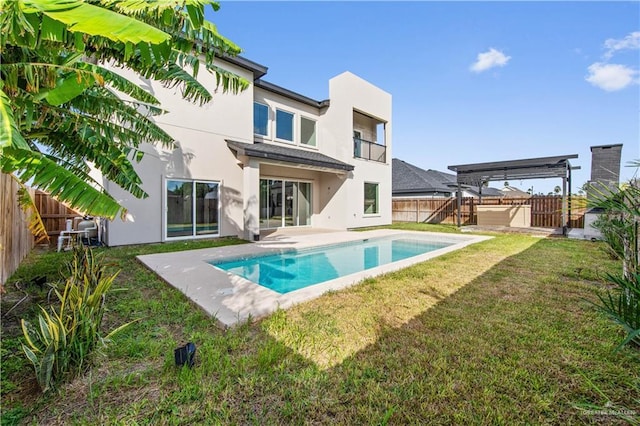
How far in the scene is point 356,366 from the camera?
3127 mm

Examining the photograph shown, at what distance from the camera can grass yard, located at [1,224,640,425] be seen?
97.0 inches

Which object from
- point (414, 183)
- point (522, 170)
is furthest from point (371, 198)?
point (414, 183)

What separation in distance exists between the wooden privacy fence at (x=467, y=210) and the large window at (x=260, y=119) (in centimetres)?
1445

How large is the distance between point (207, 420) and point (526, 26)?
15480 mm

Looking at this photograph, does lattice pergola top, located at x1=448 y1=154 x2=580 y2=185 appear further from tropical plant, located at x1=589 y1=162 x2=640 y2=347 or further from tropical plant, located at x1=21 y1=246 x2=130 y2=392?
tropical plant, located at x1=21 y1=246 x2=130 y2=392

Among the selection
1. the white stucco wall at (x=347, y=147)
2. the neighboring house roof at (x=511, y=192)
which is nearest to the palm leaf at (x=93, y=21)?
the white stucco wall at (x=347, y=147)

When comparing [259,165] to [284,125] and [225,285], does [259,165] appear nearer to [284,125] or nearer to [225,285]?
[284,125]

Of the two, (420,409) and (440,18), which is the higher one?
(440,18)

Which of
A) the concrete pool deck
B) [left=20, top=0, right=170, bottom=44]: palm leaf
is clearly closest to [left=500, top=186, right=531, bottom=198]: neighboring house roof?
the concrete pool deck

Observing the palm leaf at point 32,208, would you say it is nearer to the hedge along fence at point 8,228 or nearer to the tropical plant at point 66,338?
the hedge along fence at point 8,228

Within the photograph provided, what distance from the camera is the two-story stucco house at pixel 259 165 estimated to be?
11.1 m

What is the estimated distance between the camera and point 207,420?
2389 mm

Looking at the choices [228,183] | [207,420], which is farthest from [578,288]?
[228,183]

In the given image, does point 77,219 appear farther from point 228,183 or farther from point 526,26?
point 526,26
